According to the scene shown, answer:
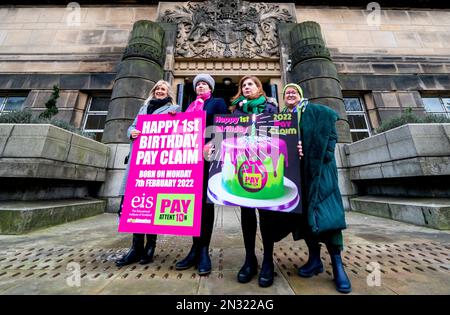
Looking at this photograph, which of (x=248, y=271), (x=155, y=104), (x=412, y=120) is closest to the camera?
(x=248, y=271)

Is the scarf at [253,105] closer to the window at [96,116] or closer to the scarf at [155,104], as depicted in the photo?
the scarf at [155,104]

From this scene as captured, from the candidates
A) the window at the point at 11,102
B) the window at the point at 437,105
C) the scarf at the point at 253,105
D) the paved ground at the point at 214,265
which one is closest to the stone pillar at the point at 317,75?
the paved ground at the point at 214,265

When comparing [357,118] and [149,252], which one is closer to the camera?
[149,252]

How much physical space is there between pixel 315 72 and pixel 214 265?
6.98m

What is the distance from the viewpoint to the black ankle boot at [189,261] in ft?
6.55

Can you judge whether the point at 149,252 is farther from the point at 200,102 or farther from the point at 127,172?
the point at 200,102

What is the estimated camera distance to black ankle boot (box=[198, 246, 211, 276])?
6.12 ft

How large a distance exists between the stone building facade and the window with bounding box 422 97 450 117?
0.04 m

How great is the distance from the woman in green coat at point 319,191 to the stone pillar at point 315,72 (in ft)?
16.8

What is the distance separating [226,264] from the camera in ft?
6.91

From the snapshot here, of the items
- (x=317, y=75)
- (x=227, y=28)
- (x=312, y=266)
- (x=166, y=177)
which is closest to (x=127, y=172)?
(x=166, y=177)

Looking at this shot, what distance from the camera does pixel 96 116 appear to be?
24.6ft
